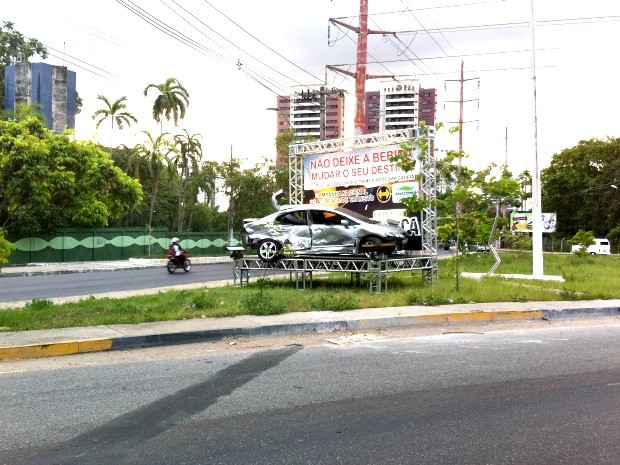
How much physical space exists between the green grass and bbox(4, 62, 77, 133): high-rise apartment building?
29420 millimetres

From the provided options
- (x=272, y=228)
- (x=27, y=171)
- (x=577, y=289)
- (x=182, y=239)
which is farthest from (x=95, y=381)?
(x=182, y=239)

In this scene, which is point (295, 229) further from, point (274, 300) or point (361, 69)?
point (361, 69)

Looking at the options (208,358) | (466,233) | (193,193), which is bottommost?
(208,358)

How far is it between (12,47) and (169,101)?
62.3ft

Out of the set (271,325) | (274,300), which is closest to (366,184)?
(274,300)

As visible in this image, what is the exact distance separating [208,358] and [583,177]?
218 feet

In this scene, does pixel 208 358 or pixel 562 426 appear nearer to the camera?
pixel 562 426

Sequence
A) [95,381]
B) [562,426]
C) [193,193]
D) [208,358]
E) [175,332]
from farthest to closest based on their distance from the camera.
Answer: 1. [193,193]
2. [175,332]
3. [208,358]
4. [95,381]
5. [562,426]

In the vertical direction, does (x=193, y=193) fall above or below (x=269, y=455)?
above

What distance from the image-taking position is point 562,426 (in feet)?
16.6

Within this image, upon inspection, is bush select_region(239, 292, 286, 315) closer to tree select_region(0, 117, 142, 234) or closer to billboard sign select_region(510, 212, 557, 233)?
tree select_region(0, 117, 142, 234)

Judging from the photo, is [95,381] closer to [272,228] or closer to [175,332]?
[175,332]

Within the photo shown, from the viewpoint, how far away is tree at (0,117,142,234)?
373 inches

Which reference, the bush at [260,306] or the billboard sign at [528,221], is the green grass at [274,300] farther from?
the billboard sign at [528,221]
